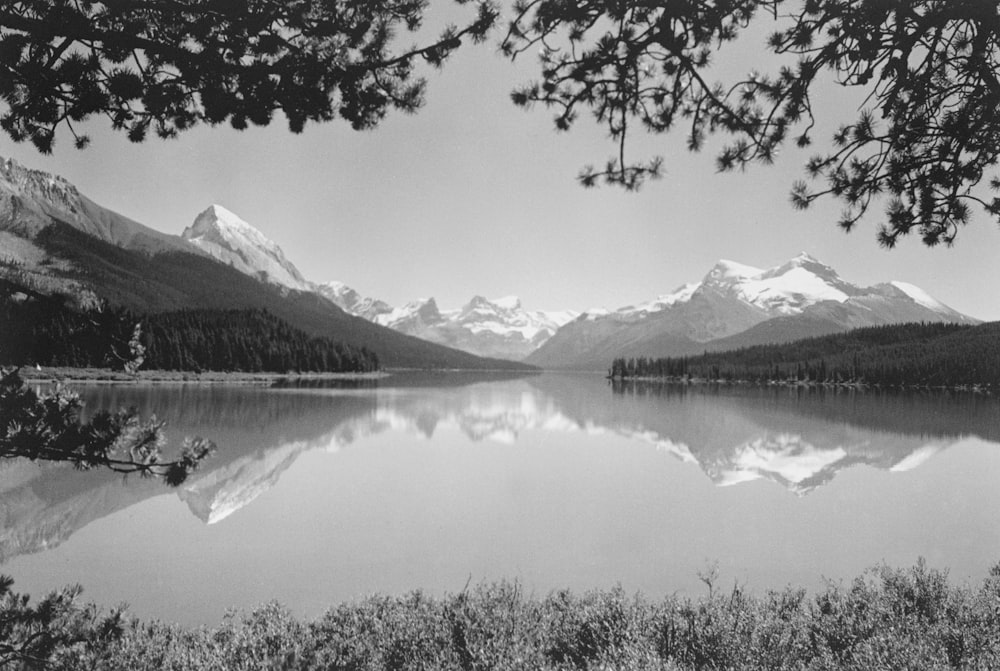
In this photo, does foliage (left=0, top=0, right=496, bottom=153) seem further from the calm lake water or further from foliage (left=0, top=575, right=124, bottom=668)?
the calm lake water

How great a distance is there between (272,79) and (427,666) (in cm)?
579

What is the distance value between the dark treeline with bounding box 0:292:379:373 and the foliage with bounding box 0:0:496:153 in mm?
1871

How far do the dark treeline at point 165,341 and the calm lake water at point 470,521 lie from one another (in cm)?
408

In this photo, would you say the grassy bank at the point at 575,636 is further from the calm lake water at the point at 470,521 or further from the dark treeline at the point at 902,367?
the dark treeline at the point at 902,367

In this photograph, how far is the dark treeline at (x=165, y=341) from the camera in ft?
14.1

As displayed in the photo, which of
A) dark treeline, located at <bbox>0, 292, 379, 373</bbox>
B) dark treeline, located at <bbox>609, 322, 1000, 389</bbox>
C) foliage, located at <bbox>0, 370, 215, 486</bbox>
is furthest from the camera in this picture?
dark treeline, located at <bbox>609, 322, 1000, 389</bbox>

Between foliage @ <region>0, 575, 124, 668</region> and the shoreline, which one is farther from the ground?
foliage @ <region>0, 575, 124, 668</region>

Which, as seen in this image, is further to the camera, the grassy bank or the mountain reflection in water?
the mountain reflection in water

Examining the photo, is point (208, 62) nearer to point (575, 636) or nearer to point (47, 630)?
point (47, 630)

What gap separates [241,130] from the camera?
18.8 feet

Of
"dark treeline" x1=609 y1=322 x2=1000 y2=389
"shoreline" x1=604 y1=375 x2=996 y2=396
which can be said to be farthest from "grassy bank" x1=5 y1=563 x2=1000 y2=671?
"dark treeline" x1=609 y1=322 x2=1000 y2=389

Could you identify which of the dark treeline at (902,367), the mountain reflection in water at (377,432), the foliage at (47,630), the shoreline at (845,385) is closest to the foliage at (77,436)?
the mountain reflection in water at (377,432)

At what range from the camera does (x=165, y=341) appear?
93312 mm

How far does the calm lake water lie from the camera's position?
9.82 m
